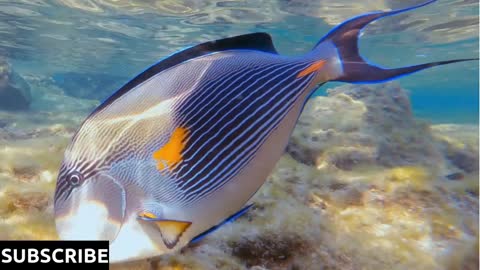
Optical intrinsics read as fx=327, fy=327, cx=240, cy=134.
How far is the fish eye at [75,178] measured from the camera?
3.48ft

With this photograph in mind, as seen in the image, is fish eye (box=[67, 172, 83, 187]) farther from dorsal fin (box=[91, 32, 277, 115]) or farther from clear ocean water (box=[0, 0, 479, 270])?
dorsal fin (box=[91, 32, 277, 115])

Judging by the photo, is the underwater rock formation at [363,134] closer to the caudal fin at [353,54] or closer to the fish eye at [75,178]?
the caudal fin at [353,54]

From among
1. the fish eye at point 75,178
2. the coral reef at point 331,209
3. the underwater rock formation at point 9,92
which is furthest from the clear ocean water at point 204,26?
the fish eye at point 75,178

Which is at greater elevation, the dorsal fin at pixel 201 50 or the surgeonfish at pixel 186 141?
the dorsal fin at pixel 201 50

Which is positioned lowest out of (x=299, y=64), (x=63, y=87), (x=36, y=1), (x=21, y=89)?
(x=63, y=87)

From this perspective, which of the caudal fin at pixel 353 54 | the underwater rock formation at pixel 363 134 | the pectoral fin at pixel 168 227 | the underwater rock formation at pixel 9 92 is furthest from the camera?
the underwater rock formation at pixel 9 92

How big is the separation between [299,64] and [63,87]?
26104 mm

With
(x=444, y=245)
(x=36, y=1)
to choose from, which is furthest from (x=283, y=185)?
(x=36, y=1)

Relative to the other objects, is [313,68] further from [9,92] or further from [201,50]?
[9,92]

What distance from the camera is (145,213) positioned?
1033mm

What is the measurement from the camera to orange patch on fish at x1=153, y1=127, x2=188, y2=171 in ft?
3.53

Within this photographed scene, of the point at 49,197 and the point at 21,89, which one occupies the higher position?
the point at 49,197

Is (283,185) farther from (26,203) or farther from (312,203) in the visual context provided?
(26,203)

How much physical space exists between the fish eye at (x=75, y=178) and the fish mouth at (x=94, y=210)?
0.07 feet
